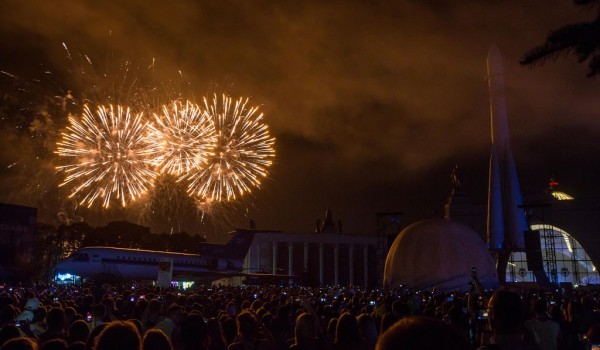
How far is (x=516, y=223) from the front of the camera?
292 ft

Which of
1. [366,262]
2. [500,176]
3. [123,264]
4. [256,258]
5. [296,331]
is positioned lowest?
[296,331]

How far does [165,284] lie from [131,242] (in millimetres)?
88114

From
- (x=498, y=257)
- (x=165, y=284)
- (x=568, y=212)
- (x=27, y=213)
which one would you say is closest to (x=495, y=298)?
(x=165, y=284)

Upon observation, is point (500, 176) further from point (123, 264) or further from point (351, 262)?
point (123, 264)

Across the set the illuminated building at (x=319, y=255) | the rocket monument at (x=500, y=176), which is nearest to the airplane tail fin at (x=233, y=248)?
the illuminated building at (x=319, y=255)

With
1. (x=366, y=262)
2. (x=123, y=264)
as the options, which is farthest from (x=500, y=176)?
(x=123, y=264)

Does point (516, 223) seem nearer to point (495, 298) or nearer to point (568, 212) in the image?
point (568, 212)

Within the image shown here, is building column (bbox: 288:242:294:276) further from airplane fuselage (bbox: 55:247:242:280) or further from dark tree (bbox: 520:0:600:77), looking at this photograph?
dark tree (bbox: 520:0:600:77)

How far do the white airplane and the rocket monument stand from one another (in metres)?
42.6

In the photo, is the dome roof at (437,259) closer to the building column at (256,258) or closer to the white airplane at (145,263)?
the white airplane at (145,263)

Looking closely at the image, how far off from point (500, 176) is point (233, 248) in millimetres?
44051

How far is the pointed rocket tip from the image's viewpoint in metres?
89.3

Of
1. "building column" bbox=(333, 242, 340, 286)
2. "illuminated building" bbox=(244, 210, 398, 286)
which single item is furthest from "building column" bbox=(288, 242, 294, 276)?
"building column" bbox=(333, 242, 340, 286)

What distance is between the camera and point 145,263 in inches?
2311
